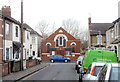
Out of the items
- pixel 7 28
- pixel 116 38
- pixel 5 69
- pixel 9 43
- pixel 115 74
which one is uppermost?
pixel 7 28

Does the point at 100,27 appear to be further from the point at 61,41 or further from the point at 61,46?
the point at 61,46

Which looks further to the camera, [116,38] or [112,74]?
[116,38]

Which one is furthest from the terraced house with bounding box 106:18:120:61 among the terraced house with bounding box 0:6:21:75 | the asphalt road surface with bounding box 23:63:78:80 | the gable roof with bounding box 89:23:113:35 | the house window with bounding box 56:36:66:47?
the house window with bounding box 56:36:66:47

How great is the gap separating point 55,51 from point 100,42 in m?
13.4

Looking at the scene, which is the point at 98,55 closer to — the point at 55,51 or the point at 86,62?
the point at 86,62

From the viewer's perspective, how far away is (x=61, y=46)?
6806 cm

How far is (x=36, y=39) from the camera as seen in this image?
6431 cm

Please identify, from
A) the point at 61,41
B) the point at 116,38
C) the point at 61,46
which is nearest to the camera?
the point at 116,38

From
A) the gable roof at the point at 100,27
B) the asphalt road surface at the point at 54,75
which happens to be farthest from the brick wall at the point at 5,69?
the gable roof at the point at 100,27

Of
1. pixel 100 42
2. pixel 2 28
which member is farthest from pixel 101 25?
pixel 2 28

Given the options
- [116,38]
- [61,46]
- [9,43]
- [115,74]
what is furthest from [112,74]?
[61,46]

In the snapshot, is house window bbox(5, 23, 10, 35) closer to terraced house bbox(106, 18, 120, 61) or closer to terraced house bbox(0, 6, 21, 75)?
terraced house bbox(0, 6, 21, 75)

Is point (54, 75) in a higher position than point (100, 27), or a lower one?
lower

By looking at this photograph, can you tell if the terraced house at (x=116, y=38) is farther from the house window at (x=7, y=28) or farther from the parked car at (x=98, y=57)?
the parked car at (x=98, y=57)
